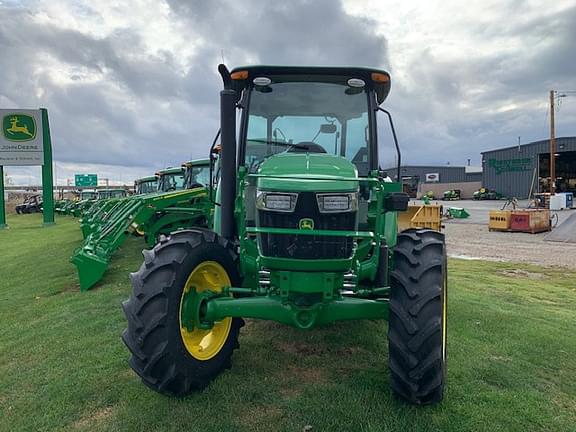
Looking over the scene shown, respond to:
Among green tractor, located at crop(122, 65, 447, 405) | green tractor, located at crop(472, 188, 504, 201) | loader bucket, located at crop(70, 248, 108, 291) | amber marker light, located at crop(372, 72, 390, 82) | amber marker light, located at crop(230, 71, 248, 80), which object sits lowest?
loader bucket, located at crop(70, 248, 108, 291)

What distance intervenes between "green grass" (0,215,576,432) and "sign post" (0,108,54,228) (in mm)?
20504

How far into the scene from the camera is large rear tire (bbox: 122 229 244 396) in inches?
120

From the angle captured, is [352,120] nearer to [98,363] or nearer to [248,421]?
[248,421]

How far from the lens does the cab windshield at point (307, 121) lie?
410 cm

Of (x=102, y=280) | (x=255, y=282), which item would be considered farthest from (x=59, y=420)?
(x=102, y=280)

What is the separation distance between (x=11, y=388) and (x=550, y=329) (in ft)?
17.4

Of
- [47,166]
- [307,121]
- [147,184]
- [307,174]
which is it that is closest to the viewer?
[307,174]


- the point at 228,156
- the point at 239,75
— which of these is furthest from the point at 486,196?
the point at 228,156

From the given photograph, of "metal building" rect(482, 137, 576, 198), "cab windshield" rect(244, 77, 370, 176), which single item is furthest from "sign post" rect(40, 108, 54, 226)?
"metal building" rect(482, 137, 576, 198)

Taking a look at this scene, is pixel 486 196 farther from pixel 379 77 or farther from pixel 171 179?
pixel 379 77

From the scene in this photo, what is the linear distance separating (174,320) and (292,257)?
3.03 ft

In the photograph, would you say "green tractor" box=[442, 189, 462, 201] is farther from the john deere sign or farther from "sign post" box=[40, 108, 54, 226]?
"sign post" box=[40, 108, 54, 226]

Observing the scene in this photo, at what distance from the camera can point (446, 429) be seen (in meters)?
2.87

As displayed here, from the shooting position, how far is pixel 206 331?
11.8 ft
